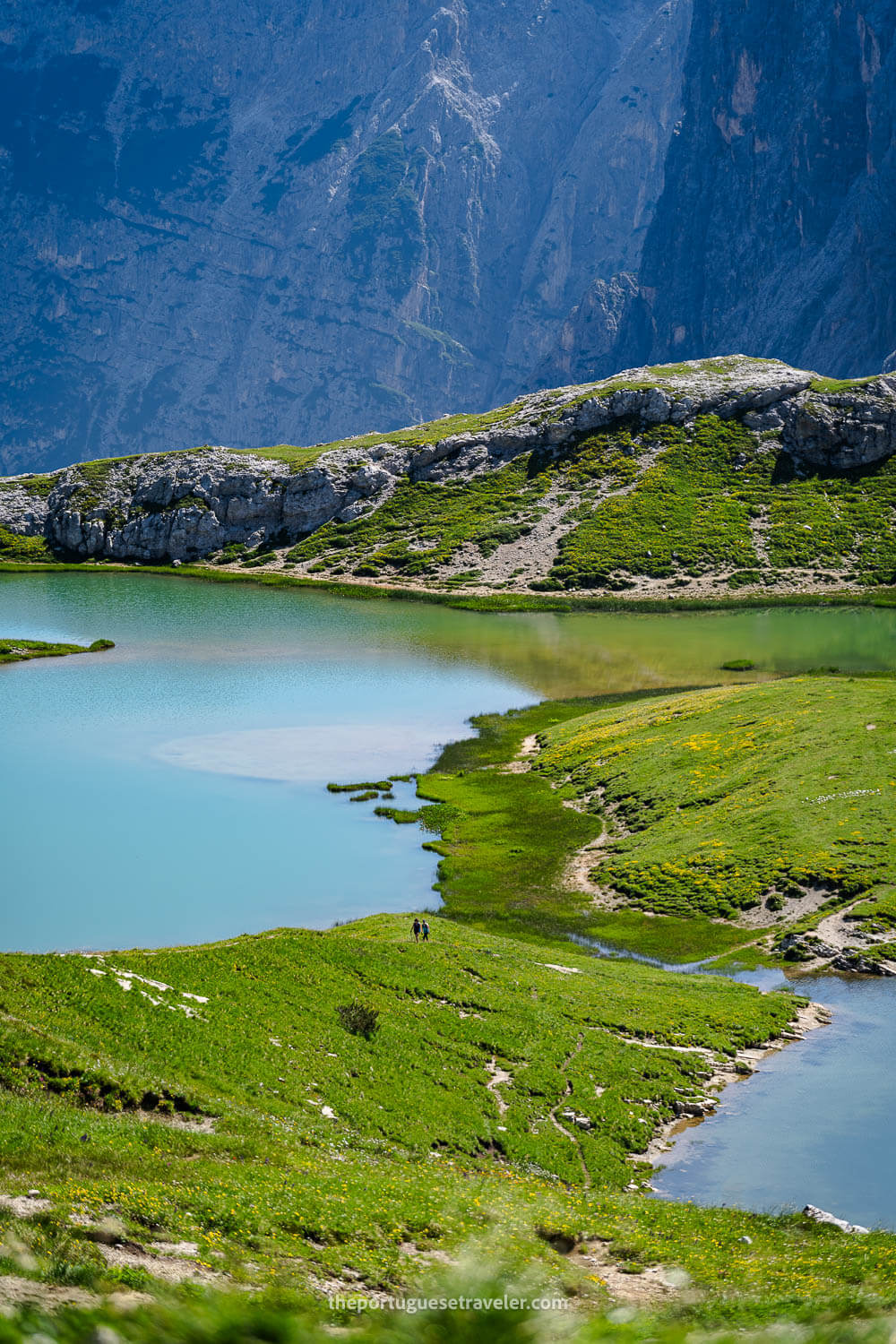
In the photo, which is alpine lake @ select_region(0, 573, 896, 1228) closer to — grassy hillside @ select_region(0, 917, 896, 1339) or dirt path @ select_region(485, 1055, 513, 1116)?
grassy hillside @ select_region(0, 917, 896, 1339)

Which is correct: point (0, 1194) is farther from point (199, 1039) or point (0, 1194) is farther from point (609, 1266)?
point (199, 1039)

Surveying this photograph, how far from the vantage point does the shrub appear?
30562 mm

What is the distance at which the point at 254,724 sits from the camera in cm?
8156

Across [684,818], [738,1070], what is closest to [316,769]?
[684,818]

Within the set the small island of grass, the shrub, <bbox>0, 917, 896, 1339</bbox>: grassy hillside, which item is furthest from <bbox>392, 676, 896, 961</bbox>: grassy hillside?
the small island of grass

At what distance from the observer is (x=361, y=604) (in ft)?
504

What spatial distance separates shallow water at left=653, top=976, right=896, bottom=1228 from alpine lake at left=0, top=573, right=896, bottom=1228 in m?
0.07

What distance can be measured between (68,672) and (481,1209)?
9148 cm

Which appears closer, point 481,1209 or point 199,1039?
point 481,1209

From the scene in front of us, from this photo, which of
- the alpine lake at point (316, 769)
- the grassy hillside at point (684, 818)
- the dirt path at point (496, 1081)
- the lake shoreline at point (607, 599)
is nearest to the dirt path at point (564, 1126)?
the dirt path at point (496, 1081)

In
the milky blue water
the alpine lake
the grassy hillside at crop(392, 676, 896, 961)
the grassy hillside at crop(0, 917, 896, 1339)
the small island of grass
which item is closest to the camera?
the grassy hillside at crop(0, 917, 896, 1339)

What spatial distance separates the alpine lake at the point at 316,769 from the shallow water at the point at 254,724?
0.71 ft

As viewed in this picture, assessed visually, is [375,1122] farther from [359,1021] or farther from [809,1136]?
[809,1136]

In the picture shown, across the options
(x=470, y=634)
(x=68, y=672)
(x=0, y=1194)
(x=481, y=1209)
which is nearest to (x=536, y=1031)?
(x=481, y=1209)
